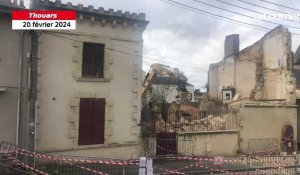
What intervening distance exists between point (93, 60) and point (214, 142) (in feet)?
26.7

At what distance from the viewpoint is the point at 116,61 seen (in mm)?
17547

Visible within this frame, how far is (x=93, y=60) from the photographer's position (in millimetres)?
17172

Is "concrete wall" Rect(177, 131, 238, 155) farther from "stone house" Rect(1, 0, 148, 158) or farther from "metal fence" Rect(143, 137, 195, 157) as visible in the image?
"stone house" Rect(1, 0, 148, 158)

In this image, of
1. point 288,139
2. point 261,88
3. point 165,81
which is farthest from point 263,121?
point 165,81

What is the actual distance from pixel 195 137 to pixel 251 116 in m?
4.94

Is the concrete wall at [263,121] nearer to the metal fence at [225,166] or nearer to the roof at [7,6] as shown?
the metal fence at [225,166]

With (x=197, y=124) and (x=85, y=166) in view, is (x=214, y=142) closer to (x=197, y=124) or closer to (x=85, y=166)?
(x=197, y=124)

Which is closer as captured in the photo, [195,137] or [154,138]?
[154,138]

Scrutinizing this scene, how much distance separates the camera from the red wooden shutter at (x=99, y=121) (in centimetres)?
1694

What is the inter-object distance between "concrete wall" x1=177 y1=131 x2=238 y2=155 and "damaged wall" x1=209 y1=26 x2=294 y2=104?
661cm

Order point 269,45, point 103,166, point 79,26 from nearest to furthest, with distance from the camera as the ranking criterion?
point 103,166
point 79,26
point 269,45

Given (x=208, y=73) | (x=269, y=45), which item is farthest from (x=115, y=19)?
(x=208, y=73)

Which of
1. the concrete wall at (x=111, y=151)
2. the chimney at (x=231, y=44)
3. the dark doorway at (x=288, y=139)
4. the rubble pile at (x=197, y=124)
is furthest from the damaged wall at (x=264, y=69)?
the concrete wall at (x=111, y=151)

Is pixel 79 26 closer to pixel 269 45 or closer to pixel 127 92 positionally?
pixel 127 92
